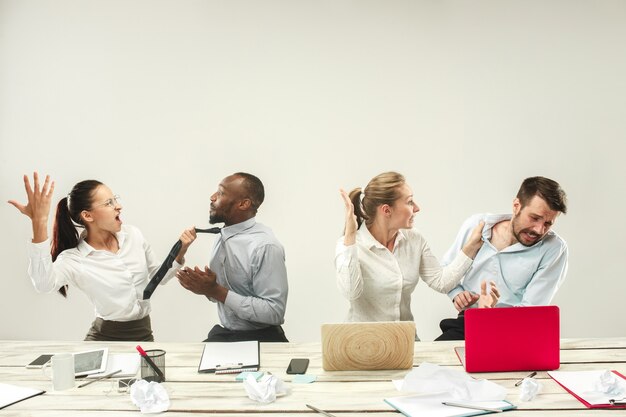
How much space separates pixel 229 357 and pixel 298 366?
0.30 metres

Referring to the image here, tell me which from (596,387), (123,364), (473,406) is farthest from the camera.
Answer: (123,364)

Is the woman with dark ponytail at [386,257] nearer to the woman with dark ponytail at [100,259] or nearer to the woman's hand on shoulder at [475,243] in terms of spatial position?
the woman's hand on shoulder at [475,243]

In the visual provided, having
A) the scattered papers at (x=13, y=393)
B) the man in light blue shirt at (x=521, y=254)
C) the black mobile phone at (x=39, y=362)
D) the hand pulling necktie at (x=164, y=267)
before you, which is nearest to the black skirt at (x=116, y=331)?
the hand pulling necktie at (x=164, y=267)

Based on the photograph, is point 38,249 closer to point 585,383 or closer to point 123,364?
point 123,364

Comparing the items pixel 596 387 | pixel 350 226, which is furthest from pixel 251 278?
pixel 596 387

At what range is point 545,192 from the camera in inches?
135

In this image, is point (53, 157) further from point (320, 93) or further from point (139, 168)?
point (320, 93)

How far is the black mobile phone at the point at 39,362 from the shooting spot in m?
2.32

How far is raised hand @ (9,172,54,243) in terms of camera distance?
3.13 m

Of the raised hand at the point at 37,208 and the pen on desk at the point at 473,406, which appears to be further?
the raised hand at the point at 37,208

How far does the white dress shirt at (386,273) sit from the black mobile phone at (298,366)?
943 millimetres

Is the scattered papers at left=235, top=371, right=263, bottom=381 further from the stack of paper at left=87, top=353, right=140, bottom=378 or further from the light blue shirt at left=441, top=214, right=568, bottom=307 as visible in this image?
the light blue shirt at left=441, top=214, right=568, bottom=307

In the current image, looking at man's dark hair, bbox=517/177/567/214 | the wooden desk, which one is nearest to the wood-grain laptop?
the wooden desk

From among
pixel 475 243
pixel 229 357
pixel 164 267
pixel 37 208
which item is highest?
pixel 37 208
